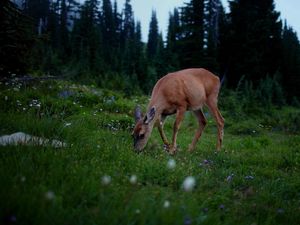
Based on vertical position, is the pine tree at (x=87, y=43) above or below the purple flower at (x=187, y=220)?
above

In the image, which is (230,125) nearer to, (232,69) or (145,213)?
(145,213)

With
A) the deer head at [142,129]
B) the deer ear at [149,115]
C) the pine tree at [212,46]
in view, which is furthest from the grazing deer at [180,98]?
the pine tree at [212,46]

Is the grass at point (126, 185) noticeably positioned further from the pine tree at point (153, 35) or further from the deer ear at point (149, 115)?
the pine tree at point (153, 35)

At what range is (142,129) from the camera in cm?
786

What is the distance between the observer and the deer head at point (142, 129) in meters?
7.48

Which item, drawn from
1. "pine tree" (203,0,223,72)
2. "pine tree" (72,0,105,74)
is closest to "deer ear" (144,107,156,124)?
"pine tree" (203,0,223,72)

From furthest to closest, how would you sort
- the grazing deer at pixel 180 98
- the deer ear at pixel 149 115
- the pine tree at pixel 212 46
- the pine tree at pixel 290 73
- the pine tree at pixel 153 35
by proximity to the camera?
the pine tree at pixel 153 35, the pine tree at pixel 290 73, the pine tree at pixel 212 46, the grazing deer at pixel 180 98, the deer ear at pixel 149 115

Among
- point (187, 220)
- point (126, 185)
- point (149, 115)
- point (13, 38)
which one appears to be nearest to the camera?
point (187, 220)

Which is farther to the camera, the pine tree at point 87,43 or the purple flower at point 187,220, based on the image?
the pine tree at point 87,43

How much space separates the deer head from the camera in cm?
748

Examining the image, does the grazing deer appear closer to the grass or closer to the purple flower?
the grass

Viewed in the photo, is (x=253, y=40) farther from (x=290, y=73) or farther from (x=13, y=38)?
(x=13, y=38)

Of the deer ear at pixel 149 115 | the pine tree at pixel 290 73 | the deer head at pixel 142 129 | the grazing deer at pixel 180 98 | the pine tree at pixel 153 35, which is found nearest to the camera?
the deer head at pixel 142 129

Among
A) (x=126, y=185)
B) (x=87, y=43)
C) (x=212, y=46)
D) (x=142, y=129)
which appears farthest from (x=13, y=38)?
(x=87, y=43)
